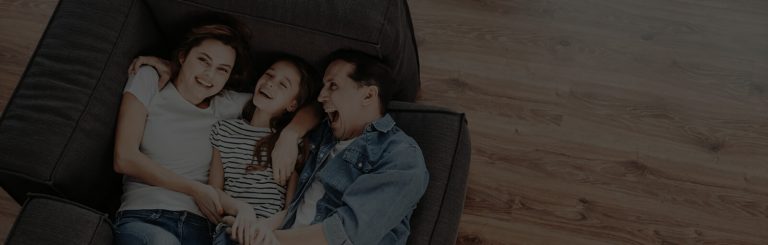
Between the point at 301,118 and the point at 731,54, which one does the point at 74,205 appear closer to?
the point at 301,118

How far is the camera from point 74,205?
1.41m

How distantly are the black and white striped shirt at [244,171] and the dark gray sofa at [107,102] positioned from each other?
0.21m

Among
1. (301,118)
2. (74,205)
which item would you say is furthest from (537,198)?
(74,205)

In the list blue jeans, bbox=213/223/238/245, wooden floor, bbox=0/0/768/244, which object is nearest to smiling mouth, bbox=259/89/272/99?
blue jeans, bbox=213/223/238/245

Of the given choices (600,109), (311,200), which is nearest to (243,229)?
(311,200)

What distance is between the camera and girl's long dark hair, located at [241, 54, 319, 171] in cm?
165

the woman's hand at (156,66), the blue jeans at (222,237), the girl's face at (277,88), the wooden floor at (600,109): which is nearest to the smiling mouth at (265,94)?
the girl's face at (277,88)

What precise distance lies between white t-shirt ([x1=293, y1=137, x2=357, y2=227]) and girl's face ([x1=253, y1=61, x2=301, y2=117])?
0.19 m

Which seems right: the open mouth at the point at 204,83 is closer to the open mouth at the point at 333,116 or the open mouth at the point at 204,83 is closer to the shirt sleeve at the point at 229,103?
the shirt sleeve at the point at 229,103

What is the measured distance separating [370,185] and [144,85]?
24.6 inches

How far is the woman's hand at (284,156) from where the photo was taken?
5.33 ft

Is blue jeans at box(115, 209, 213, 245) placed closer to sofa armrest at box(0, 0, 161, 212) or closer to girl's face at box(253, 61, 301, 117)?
sofa armrest at box(0, 0, 161, 212)

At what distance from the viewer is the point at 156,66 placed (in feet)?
5.47

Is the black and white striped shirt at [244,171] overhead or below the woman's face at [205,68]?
below
